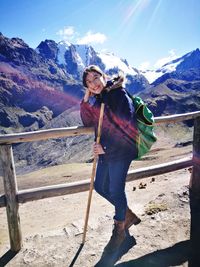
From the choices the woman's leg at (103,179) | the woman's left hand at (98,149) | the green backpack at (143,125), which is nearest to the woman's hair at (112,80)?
the green backpack at (143,125)

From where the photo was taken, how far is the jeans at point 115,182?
4492mm

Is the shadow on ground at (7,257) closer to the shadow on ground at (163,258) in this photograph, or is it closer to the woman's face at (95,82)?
the shadow on ground at (163,258)

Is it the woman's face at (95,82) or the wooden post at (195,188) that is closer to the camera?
the woman's face at (95,82)

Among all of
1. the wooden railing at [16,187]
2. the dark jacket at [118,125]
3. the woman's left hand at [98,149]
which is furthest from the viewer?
the wooden railing at [16,187]

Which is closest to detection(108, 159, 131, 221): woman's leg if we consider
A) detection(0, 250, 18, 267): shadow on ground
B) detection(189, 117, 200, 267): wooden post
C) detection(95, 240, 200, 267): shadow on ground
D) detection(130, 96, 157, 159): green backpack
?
detection(130, 96, 157, 159): green backpack

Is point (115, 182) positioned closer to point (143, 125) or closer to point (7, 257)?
point (143, 125)

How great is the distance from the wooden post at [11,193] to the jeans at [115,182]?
4.42ft

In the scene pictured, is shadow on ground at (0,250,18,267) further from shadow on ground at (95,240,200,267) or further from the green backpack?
the green backpack

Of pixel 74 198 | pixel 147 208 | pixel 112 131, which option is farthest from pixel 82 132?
pixel 74 198

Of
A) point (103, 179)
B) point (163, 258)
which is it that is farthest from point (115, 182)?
point (163, 258)

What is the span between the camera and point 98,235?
545 cm

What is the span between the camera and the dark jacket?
433 cm

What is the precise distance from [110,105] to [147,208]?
9.26 ft

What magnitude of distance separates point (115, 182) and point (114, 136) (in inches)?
26.9
